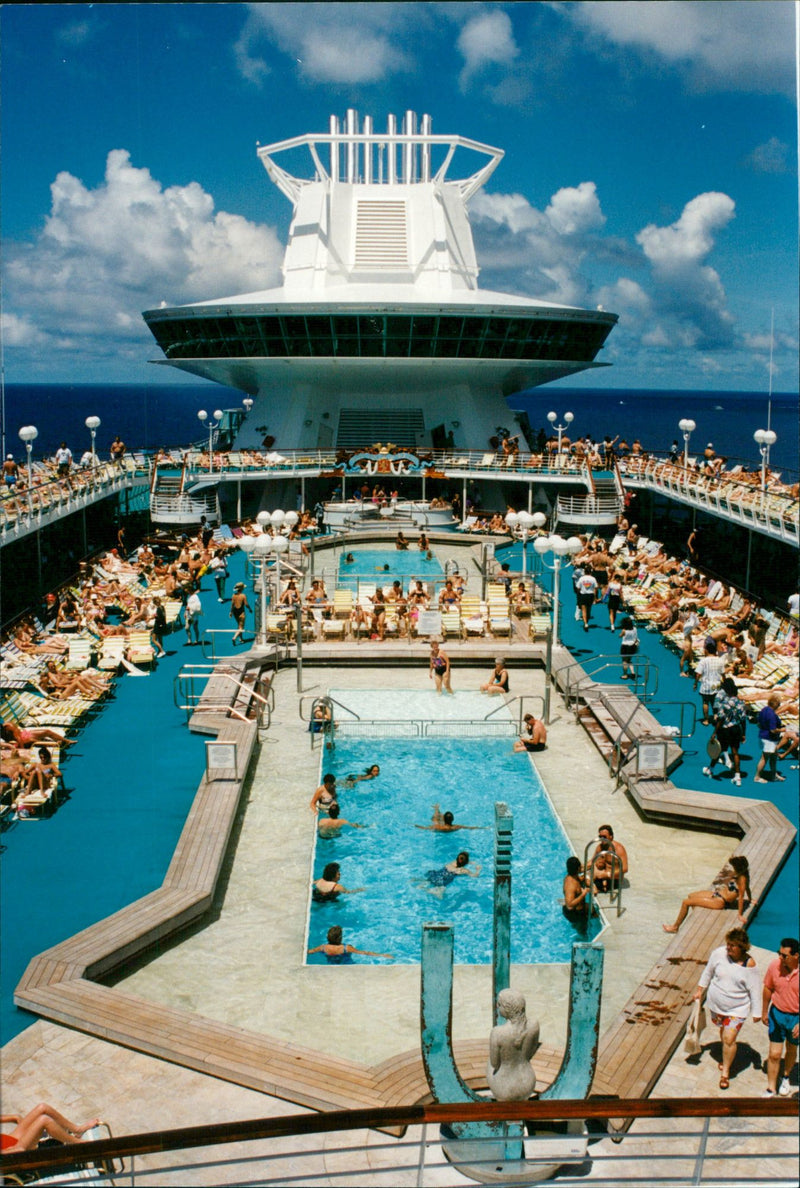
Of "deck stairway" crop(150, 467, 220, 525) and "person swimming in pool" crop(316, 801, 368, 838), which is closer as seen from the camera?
"person swimming in pool" crop(316, 801, 368, 838)

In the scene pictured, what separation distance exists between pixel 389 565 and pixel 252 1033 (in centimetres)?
1777

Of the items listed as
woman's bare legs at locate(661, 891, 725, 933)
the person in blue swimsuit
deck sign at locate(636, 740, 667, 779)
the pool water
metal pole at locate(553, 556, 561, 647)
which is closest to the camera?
the person in blue swimsuit

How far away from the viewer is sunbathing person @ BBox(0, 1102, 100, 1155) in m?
5.34

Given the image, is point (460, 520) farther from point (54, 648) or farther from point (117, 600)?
point (54, 648)

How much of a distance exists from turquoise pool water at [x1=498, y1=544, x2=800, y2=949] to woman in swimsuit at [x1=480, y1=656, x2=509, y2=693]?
1.21 meters

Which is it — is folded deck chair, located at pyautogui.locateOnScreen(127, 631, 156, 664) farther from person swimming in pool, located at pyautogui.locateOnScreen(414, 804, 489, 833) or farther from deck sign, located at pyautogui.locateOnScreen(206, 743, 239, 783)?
person swimming in pool, located at pyautogui.locateOnScreen(414, 804, 489, 833)

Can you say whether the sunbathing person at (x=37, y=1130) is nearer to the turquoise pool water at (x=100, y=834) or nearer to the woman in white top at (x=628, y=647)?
the turquoise pool water at (x=100, y=834)

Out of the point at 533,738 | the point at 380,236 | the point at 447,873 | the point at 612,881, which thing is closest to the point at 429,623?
the point at 533,738

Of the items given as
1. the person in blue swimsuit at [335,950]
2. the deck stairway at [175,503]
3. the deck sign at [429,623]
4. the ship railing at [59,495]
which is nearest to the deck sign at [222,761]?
the person in blue swimsuit at [335,950]

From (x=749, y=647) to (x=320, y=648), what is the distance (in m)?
6.39

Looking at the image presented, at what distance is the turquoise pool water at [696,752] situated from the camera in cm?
904

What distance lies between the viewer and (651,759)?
11.4 m

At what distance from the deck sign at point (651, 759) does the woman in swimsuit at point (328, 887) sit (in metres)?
3.71

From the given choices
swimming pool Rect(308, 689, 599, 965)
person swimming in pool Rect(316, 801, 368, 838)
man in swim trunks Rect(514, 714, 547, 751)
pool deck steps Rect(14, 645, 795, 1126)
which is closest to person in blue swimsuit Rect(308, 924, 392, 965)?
swimming pool Rect(308, 689, 599, 965)
